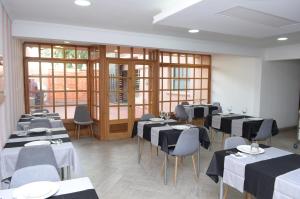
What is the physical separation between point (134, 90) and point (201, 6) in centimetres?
369

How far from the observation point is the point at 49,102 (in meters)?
5.59

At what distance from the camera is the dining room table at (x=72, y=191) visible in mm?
1473

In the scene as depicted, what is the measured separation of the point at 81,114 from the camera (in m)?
5.66

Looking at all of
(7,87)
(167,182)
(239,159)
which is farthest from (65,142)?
(239,159)

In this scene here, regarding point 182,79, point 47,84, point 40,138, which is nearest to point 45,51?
point 47,84

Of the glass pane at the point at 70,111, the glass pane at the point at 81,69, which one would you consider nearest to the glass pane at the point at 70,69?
the glass pane at the point at 81,69

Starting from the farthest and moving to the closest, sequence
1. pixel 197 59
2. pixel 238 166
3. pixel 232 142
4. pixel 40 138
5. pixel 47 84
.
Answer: pixel 197 59 → pixel 47 84 → pixel 40 138 → pixel 232 142 → pixel 238 166

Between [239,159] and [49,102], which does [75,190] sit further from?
[49,102]

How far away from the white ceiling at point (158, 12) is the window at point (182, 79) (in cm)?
308

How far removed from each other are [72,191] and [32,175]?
40cm

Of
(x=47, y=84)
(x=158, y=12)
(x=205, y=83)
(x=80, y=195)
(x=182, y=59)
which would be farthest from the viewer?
(x=205, y=83)

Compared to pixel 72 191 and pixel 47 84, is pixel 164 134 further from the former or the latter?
pixel 47 84

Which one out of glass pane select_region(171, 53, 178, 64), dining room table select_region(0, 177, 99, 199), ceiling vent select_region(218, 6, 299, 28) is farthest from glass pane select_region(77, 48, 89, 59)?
dining room table select_region(0, 177, 99, 199)

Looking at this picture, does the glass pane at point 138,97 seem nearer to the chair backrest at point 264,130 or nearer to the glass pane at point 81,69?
the glass pane at point 81,69
